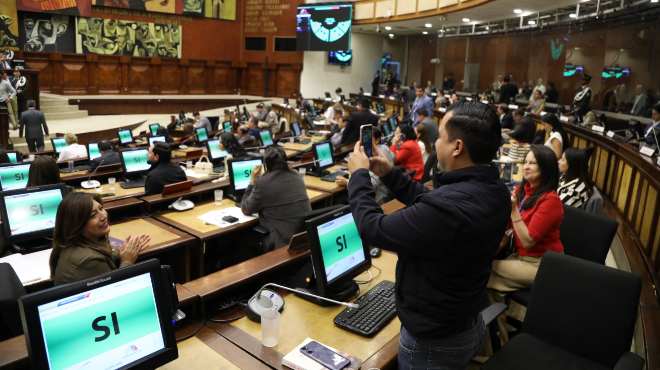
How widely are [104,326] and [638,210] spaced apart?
4.79 meters

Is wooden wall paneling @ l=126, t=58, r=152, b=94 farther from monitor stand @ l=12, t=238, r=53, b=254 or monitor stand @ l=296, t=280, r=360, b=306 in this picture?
monitor stand @ l=296, t=280, r=360, b=306

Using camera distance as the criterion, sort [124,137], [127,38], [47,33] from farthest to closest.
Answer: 1. [127,38]
2. [47,33]
3. [124,137]

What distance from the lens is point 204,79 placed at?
18156 millimetres

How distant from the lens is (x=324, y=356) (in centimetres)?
193

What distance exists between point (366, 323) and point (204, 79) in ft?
56.3

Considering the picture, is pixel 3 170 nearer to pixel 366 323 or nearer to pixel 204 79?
pixel 366 323

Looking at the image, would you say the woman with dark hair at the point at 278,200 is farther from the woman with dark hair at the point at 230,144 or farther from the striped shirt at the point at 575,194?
the woman with dark hair at the point at 230,144

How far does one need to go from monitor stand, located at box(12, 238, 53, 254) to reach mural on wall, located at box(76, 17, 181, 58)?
1387 cm

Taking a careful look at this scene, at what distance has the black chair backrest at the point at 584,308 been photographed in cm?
225

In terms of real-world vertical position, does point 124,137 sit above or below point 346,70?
below

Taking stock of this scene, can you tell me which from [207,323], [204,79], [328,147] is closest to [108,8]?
[204,79]

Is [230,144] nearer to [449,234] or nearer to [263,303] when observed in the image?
[263,303]

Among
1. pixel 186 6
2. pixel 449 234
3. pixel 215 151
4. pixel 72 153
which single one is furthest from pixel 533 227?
pixel 186 6

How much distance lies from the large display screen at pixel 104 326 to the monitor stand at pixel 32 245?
2.31 m
